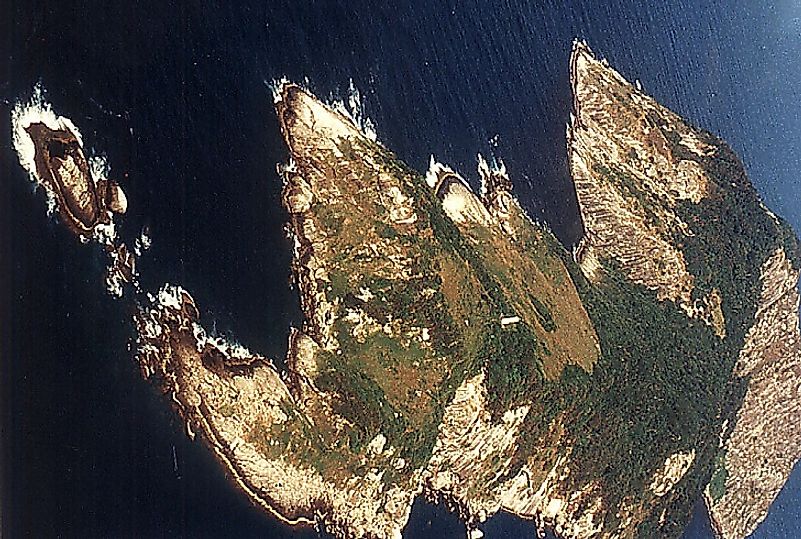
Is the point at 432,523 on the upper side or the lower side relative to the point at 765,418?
lower

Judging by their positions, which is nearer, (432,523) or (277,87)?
(277,87)

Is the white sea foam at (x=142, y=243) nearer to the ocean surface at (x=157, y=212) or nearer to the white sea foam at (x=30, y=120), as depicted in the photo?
the ocean surface at (x=157, y=212)

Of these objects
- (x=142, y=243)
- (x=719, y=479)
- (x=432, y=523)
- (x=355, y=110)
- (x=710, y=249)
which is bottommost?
(x=432, y=523)

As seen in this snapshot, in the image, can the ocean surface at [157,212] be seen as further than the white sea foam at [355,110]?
No

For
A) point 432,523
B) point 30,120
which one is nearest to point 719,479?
point 432,523

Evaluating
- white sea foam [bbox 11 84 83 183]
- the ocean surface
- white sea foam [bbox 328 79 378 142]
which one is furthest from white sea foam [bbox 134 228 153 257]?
white sea foam [bbox 328 79 378 142]

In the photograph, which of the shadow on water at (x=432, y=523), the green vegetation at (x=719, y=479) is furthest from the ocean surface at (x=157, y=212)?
the green vegetation at (x=719, y=479)

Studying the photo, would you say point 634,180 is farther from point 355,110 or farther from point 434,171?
point 355,110

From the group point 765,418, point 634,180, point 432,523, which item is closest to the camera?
point 432,523

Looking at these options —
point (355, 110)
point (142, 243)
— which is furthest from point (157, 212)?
point (355, 110)

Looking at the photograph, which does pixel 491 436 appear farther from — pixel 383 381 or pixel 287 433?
pixel 287 433

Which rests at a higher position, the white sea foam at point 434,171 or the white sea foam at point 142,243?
the white sea foam at point 434,171

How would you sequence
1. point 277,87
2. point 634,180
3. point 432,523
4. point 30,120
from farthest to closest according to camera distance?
point 634,180 → point 432,523 → point 277,87 → point 30,120
